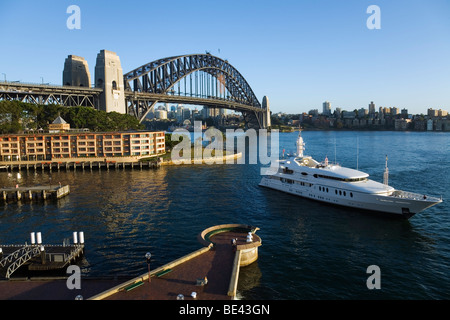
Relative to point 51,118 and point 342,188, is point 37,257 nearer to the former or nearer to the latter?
point 342,188

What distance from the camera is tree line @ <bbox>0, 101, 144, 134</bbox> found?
3295 inches

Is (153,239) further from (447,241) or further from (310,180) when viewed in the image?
(447,241)

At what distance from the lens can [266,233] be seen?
103ft

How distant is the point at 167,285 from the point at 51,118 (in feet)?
298

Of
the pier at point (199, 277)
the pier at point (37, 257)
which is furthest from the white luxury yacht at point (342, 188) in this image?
the pier at point (37, 257)

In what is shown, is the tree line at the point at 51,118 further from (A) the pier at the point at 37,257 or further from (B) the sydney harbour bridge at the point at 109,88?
(A) the pier at the point at 37,257

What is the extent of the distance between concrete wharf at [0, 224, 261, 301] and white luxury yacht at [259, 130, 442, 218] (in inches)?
817

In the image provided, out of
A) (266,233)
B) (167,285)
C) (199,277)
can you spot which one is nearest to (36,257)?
(167,285)

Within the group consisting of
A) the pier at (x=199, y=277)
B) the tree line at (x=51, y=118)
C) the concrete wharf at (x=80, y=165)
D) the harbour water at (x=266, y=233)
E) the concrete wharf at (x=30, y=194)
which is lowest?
the harbour water at (x=266, y=233)

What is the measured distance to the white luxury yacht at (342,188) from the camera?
34209 mm

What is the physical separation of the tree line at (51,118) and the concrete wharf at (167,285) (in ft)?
257
